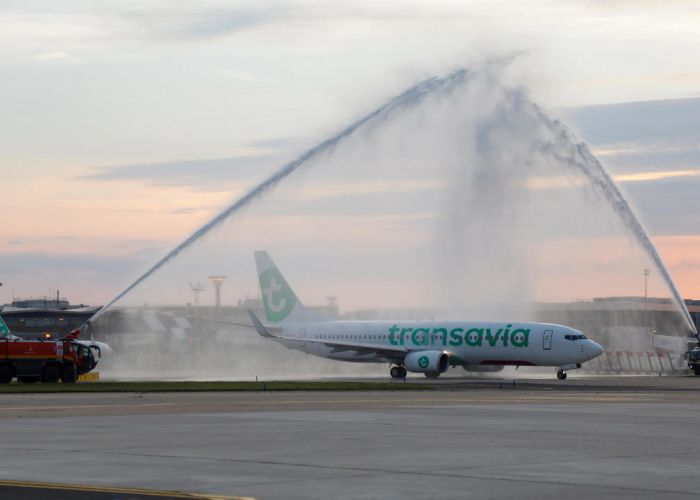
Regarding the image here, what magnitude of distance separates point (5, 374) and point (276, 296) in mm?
36660

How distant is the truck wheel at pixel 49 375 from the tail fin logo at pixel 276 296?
33658mm

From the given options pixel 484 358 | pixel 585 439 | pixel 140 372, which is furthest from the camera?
pixel 140 372

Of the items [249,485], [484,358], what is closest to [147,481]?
[249,485]

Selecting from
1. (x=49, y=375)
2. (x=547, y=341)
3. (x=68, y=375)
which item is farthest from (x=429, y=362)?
(x=49, y=375)

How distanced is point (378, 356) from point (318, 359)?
1511cm

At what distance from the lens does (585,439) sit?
26.5 metres

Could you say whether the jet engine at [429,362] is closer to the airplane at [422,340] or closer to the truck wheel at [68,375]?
the airplane at [422,340]

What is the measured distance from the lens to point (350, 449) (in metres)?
24.0

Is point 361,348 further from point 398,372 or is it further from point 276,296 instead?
point 276,296

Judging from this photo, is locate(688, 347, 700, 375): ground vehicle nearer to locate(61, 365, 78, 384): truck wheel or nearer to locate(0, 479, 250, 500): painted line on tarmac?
locate(61, 365, 78, 384): truck wheel

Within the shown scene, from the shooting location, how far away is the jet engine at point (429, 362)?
8175 cm

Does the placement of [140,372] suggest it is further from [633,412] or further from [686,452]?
[686,452]

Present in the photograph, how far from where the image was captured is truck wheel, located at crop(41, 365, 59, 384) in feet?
217

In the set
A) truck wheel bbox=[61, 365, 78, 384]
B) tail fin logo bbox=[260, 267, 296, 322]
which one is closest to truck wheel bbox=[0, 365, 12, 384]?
truck wheel bbox=[61, 365, 78, 384]
